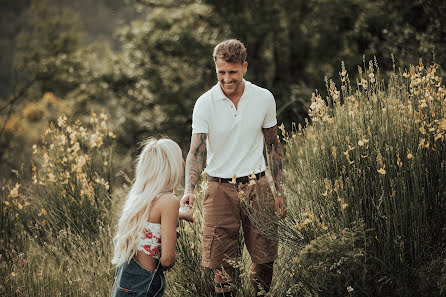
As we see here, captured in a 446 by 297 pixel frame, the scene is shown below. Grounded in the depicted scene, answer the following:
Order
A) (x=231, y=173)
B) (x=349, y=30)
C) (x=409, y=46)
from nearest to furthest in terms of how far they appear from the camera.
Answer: (x=231, y=173) → (x=409, y=46) → (x=349, y=30)

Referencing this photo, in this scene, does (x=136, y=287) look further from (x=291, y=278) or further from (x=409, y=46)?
(x=409, y=46)

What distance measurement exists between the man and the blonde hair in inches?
11.1

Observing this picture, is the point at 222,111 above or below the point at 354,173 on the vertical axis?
above

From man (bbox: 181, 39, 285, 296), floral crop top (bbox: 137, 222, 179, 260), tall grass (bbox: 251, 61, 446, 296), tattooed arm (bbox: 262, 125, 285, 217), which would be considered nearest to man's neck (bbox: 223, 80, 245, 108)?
man (bbox: 181, 39, 285, 296)

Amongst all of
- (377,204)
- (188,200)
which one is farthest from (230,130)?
(377,204)

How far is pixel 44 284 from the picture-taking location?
173 inches

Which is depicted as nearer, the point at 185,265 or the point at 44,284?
the point at 185,265

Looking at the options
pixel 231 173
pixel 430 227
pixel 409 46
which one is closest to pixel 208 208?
pixel 231 173

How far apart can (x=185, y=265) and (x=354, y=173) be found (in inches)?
62.1

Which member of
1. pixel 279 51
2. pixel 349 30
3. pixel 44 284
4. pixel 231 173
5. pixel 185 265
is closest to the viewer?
pixel 231 173

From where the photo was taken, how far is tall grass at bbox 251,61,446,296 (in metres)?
3.03

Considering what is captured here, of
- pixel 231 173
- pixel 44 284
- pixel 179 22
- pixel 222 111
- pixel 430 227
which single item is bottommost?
pixel 44 284

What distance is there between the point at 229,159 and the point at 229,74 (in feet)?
1.86

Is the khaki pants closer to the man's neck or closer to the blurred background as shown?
the man's neck
